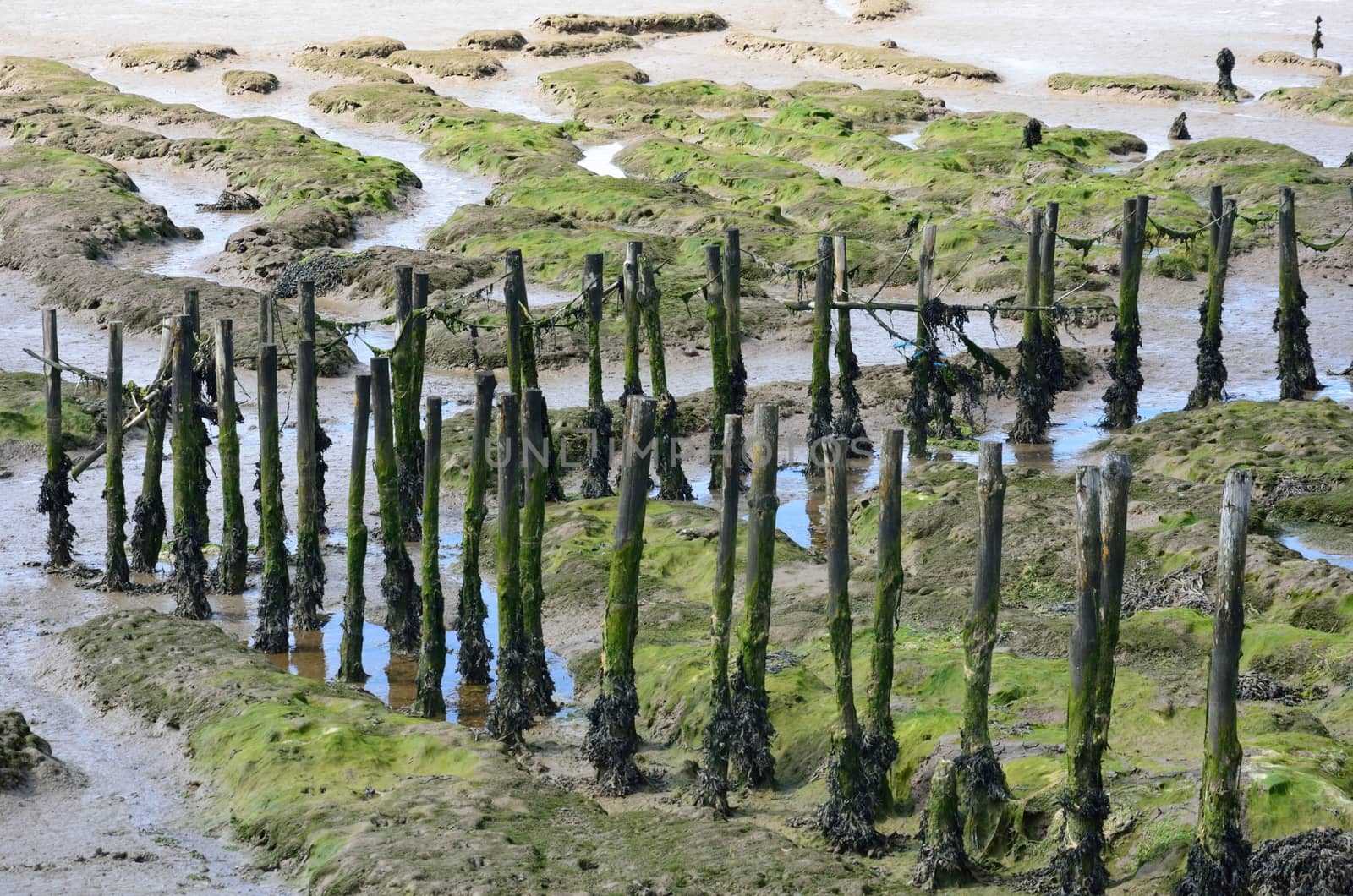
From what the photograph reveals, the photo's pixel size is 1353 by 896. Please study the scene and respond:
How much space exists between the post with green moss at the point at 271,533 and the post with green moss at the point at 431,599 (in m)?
2.71

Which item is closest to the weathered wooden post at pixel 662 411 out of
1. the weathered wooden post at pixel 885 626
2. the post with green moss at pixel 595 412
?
the post with green moss at pixel 595 412

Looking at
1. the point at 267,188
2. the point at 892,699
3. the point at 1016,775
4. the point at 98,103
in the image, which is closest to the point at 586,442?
the point at 892,699

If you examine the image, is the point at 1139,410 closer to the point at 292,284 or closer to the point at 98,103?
the point at 292,284

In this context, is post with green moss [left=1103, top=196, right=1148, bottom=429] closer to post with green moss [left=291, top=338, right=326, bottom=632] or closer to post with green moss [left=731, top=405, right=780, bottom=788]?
post with green moss [left=291, top=338, right=326, bottom=632]

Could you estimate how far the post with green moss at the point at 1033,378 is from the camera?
83.9 feet

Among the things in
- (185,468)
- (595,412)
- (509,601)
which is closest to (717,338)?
(595,412)

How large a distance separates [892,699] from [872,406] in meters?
13.0

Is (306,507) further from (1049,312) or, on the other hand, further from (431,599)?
(1049,312)

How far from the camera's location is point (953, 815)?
12.2m

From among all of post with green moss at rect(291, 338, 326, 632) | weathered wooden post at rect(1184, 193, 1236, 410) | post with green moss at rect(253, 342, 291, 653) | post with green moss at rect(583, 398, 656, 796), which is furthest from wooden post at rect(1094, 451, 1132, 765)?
weathered wooden post at rect(1184, 193, 1236, 410)

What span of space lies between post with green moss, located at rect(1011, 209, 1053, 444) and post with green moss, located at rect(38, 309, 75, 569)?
1350cm

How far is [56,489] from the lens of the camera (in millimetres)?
21203

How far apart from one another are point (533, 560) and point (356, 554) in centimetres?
275

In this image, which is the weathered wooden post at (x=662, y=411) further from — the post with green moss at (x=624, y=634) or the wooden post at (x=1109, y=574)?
the wooden post at (x=1109, y=574)
